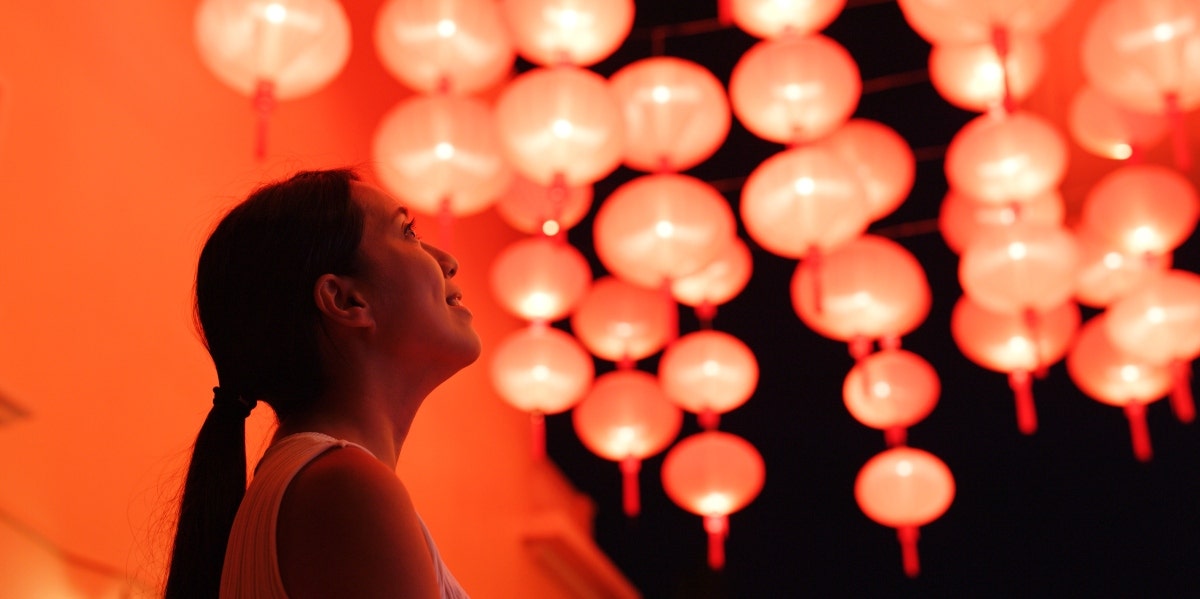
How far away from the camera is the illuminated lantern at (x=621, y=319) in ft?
12.3

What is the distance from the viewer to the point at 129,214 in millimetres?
2568

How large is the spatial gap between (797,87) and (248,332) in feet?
6.49

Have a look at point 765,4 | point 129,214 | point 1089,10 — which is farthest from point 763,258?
point 129,214

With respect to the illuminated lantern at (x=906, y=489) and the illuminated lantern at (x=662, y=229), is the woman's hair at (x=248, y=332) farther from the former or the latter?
the illuminated lantern at (x=906, y=489)

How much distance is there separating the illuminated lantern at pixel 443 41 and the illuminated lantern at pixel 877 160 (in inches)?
38.2

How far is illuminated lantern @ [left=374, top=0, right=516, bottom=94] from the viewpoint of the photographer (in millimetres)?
2895

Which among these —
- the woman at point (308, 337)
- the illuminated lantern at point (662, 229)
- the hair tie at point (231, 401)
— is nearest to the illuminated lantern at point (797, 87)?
the illuminated lantern at point (662, 229)

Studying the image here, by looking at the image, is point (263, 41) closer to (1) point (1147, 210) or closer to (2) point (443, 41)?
(2) point (443, 41)

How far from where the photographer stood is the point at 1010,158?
3.21 meters

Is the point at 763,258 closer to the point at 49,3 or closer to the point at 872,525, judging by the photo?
the point at 872,525

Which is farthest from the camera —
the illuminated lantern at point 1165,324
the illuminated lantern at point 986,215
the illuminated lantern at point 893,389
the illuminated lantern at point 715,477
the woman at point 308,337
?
the illuminated lantern at point 715,477

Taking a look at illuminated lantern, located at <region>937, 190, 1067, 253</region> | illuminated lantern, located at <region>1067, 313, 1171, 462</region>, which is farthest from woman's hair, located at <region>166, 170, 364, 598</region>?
illuminated lantern, located at <region>1067, 313, 1171, 462</region>

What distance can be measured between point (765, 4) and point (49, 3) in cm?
140

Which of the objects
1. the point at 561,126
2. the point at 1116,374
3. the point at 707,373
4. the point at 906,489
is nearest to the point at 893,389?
the point at 906,489
